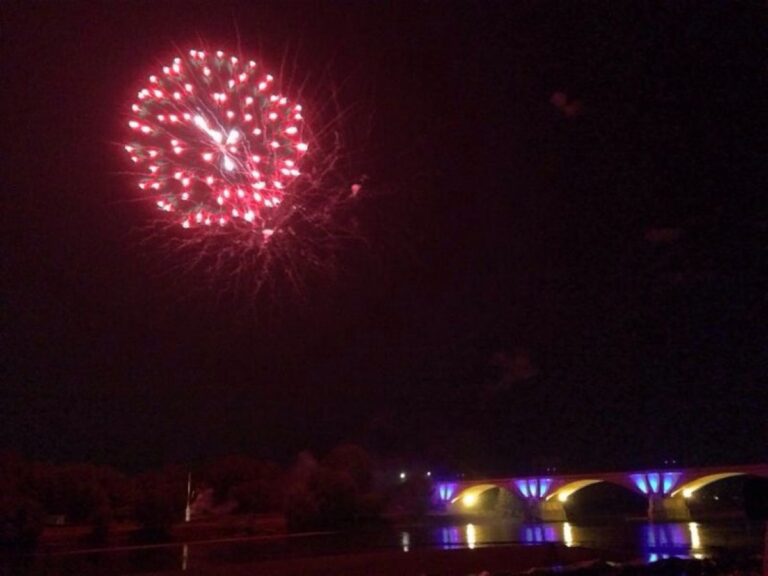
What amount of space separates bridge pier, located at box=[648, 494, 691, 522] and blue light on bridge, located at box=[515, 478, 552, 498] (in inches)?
504

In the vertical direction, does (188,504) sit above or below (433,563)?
above

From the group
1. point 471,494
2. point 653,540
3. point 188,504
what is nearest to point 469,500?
point 471,494

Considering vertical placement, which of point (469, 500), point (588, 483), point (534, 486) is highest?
point (588, 483)

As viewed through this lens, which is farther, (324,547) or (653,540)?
(324,547)

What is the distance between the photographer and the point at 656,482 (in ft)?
288

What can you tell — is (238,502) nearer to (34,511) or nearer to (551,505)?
(34,511)

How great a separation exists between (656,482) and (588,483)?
1317cm

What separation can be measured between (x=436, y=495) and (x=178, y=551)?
184 feet

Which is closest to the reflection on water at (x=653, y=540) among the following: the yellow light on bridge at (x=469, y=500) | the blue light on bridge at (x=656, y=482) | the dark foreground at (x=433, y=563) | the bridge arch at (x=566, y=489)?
the dark foreground at (x=433, y=563)

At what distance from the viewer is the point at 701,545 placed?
45.1 meters

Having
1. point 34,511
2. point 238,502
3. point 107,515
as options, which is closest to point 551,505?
point 238,502

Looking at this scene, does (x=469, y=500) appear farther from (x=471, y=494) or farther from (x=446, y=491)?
(x=446, y=491)

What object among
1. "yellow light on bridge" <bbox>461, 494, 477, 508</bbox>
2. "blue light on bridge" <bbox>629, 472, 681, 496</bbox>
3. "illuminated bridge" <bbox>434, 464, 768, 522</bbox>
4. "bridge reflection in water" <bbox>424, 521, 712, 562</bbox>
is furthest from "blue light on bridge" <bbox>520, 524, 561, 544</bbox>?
"yellow light on bridge" <bbox>461, 494, 477, 508</bbox>

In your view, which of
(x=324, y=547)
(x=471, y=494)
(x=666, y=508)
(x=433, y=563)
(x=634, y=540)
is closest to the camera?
(x=433, y=563)
